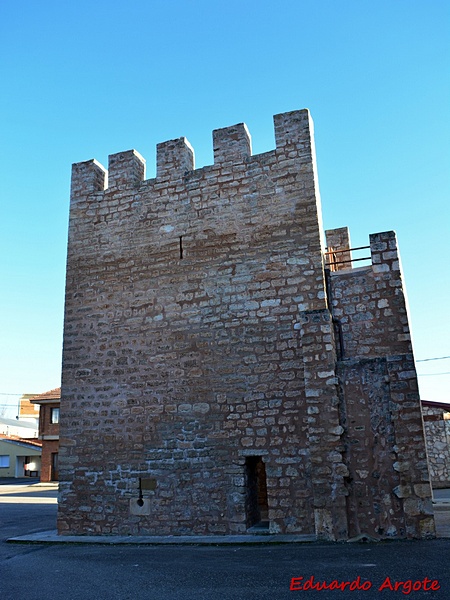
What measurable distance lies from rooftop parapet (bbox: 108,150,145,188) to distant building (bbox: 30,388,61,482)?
18773 mm

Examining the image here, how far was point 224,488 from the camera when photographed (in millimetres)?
7488

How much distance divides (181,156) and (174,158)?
14 cm

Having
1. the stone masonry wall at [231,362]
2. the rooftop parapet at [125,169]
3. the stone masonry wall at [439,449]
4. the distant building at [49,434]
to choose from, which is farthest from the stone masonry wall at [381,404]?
the distant building at [49,434]

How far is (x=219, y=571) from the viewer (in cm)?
527

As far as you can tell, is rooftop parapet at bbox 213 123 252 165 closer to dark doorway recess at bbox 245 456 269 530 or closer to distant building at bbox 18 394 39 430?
dark doorway recess at bbox 245 456 269 530

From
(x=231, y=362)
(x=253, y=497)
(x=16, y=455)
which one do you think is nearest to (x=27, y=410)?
(x=16, y=455)

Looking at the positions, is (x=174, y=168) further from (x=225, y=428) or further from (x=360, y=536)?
(x=360, y=536)

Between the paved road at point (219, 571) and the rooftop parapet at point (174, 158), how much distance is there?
608 cm

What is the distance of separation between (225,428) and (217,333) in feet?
4.86

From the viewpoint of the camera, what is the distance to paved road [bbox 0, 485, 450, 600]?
4.46 m

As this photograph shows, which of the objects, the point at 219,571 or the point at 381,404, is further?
the point at 381,404

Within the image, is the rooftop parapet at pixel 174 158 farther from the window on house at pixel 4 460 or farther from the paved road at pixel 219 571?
the window on house at pixel 4 460

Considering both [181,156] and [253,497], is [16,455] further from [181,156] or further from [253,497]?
[181,156]

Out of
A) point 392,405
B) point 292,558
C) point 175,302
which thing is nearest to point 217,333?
point 175,302
